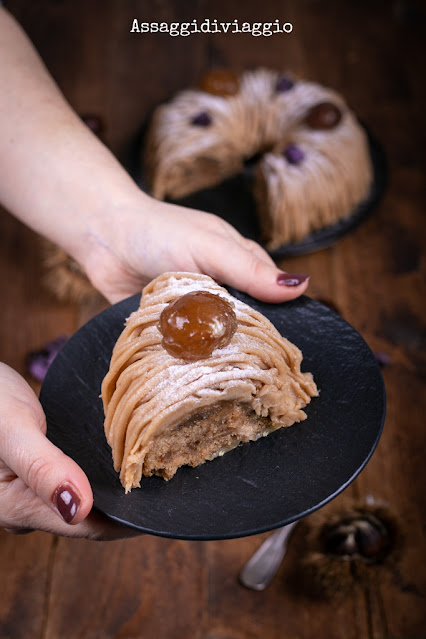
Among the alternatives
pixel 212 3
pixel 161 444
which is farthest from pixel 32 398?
pixel 212 3

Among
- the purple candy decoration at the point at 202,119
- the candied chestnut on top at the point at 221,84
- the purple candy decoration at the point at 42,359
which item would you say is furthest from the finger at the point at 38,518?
the candied chestnut on top at the point at 221,84

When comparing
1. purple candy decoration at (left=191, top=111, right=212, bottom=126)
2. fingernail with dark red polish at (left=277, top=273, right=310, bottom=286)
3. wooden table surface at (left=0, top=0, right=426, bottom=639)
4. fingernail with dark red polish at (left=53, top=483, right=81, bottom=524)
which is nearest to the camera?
fingernail with dark red polish at (left=53, top=483, right=81, bottom=524)

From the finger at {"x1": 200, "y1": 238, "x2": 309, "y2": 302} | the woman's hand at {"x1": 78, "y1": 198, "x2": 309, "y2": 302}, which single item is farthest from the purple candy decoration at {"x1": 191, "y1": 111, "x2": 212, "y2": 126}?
the finger at {"x1": 200, "y1": 238, "x2": 309, "y2": 302}

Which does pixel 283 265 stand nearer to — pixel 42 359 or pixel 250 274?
pixel 42 359

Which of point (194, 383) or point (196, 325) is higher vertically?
point (196, 325)

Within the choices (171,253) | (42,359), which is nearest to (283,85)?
(171,253)

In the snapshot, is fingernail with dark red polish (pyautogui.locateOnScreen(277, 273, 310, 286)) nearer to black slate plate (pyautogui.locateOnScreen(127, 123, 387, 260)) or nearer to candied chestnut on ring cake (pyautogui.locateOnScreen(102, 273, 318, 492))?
candied chestnut on ring cake (pyautogui.locateOnScreen(102, 273, 318, 492))
